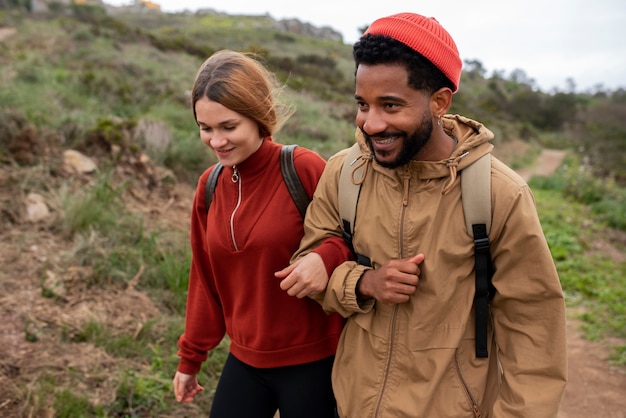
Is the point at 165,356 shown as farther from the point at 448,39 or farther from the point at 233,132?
the point at 448,39

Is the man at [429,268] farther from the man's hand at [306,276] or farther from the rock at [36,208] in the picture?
the rock at [36,208]

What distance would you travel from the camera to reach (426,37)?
1424 millimetres

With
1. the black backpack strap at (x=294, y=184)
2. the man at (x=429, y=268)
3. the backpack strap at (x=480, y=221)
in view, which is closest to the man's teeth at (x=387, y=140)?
the man at (x=429, y=268)

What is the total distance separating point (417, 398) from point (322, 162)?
34.6 inches

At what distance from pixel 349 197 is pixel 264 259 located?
1.36 ft

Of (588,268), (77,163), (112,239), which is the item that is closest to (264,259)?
(112,239)

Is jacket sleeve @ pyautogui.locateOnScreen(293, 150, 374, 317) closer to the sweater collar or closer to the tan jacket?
the tan jacket

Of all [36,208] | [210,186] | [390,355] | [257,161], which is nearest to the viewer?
[390,355]

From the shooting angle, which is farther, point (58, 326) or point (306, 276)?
point (58, 326)

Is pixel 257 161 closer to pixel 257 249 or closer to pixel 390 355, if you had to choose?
pixel 257 249

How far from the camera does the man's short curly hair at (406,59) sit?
142 cm

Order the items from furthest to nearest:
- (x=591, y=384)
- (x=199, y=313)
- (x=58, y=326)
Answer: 1. (x=591, y=384)
2. (x=58, y=326)
3. (x=199, y=313)

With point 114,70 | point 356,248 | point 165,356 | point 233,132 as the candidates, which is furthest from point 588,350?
point 114,70

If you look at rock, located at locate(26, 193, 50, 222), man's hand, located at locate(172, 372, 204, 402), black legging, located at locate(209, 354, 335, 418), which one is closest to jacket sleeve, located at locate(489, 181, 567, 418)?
black legging, located at locate(209, 354, 335, 418)
